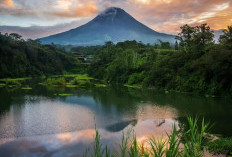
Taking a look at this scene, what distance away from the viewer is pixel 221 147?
1004 cm

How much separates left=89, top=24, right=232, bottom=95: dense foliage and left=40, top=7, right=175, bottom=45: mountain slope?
95726 mm

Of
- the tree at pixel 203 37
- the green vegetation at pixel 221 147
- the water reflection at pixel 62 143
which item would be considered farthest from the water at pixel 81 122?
the tree at pixel 203 37

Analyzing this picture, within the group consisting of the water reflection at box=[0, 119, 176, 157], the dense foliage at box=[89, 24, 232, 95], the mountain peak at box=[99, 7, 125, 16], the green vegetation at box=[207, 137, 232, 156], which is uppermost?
the mountain peak at box=[99, 7, 125, 16]

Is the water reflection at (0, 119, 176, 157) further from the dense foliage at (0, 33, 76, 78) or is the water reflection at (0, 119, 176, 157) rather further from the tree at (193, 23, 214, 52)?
the dense foliage at (0, 33, 76, 78)

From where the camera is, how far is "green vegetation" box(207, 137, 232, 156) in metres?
A: 9.77

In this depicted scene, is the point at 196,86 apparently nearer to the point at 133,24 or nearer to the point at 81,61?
the point at 81,61

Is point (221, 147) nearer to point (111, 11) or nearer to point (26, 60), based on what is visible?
point (26, 60)

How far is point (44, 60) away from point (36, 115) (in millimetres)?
56559

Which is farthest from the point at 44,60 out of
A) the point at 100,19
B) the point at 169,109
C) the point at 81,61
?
the point at 100,19

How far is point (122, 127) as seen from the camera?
46.0ft

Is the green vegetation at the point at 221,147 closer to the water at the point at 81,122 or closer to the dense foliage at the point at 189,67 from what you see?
the water at the point at 81,122

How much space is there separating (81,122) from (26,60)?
5252 centimetres

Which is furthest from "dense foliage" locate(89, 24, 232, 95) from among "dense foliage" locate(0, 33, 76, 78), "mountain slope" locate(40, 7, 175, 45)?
"mountain slope" locate(40, 7, 175, 45)

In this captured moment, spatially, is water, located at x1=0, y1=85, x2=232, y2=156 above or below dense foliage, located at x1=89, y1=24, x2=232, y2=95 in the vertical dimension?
below
